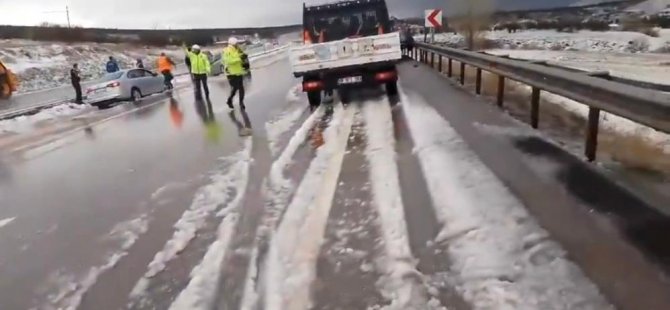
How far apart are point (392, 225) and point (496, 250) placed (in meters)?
1.01

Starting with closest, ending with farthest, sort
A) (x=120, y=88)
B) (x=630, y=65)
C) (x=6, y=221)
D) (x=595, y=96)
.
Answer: (x=6, y=221)
(x=595, y=96)
(x=120, y=88)
(x=630, y=65)

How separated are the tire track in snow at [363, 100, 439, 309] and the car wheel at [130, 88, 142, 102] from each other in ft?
52.1

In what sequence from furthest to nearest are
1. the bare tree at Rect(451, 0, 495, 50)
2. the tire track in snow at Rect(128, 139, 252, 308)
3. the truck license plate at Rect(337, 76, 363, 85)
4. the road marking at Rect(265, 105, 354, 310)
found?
the bare tree at Rect(451, 0, 495, 50) → the truck license plate at Rect(337, 76, 363, 85) → the tire track in snow at Rect(128, 139, 252, 308) → the road marking at Rect(265, 105, 354, 310)

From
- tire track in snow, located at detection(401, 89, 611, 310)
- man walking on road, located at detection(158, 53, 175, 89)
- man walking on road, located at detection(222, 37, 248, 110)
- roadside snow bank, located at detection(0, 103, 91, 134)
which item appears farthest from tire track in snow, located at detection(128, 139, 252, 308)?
man walking on road, located at detection(158, 53, 175, 89)

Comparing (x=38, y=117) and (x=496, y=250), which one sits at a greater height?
(x=496, y=250)

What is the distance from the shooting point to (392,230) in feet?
16.2

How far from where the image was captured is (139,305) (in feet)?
12.9

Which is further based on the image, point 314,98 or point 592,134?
point 314,98

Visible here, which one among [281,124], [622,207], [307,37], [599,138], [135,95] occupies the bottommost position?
[135,95]

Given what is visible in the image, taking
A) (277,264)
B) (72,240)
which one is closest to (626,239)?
(277,264)

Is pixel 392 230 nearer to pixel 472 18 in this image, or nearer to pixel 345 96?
pixel 345 96

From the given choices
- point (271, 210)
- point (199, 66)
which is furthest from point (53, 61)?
point (271, 210)

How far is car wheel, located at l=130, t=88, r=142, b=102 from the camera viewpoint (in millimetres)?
22922

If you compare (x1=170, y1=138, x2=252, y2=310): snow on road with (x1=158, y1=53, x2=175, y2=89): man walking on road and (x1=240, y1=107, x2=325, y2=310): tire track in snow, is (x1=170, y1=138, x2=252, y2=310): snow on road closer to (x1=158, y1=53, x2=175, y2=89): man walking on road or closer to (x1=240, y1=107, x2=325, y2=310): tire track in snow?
(x1=240, y1=107, x2=325, y2=310): tire track in snow
